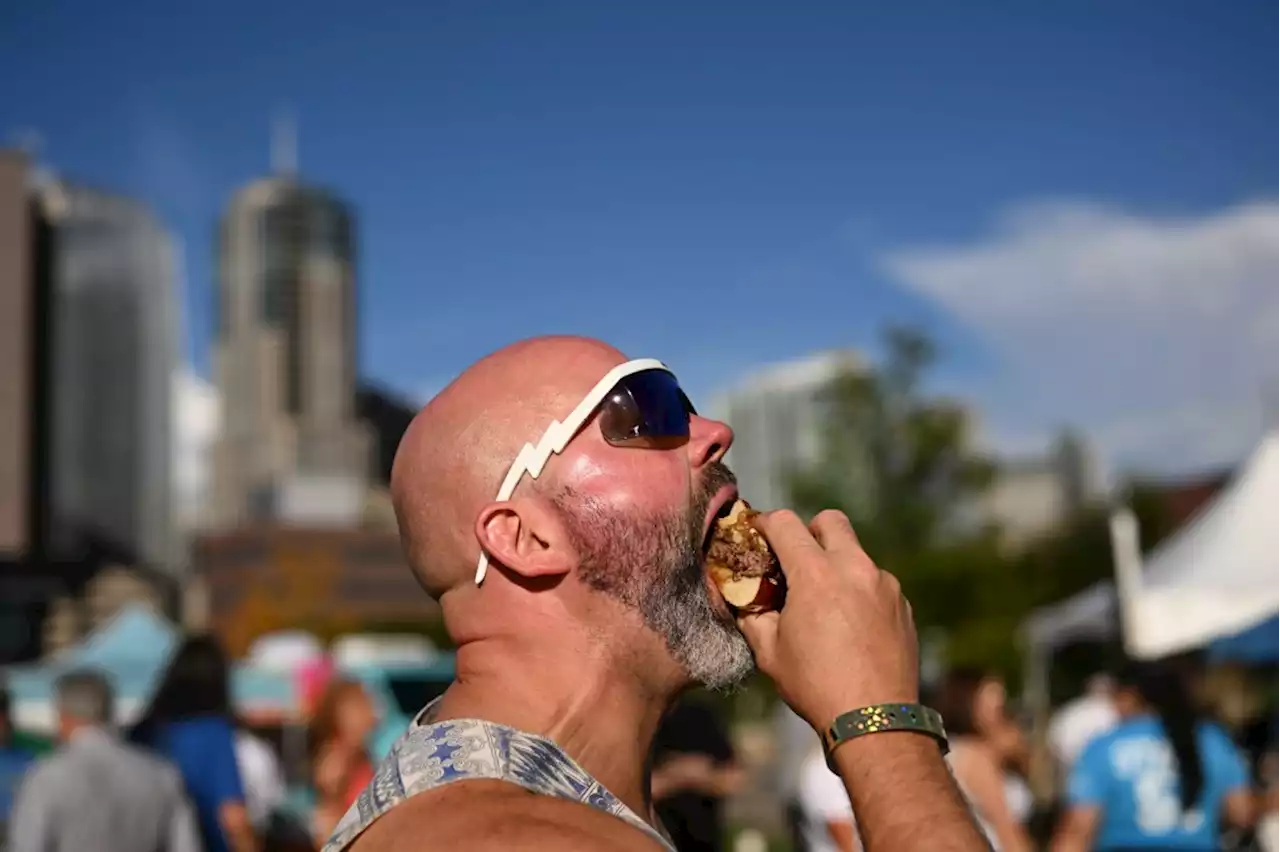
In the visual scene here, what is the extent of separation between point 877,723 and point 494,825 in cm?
45

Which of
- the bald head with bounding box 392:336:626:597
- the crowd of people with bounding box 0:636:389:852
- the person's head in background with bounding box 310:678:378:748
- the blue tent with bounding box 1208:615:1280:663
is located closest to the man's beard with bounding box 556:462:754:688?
the bald head with bounding box 392:336:626:597

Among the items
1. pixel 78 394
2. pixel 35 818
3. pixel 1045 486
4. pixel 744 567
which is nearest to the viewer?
pixel 744 567

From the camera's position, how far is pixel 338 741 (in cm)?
655

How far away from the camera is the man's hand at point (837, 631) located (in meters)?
1.65

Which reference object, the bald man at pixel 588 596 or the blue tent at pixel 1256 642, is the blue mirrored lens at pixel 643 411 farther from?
the blue tent at pixel 1256 642

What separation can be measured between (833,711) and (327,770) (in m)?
5.35

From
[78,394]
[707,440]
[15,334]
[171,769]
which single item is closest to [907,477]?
[171,769]

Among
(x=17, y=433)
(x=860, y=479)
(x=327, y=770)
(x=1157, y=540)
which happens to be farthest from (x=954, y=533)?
(x=17, y=433)

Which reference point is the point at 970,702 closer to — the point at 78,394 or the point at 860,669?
the point at 860,669

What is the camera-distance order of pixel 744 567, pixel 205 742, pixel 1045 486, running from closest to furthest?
pixel 744 567 → pixel 205 742 → pixel 1045 486

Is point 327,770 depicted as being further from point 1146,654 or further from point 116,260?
point 116,260

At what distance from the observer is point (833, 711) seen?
164 cm

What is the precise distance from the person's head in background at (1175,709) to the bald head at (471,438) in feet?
16.1

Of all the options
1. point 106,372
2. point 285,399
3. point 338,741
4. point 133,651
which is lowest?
point 338,741
